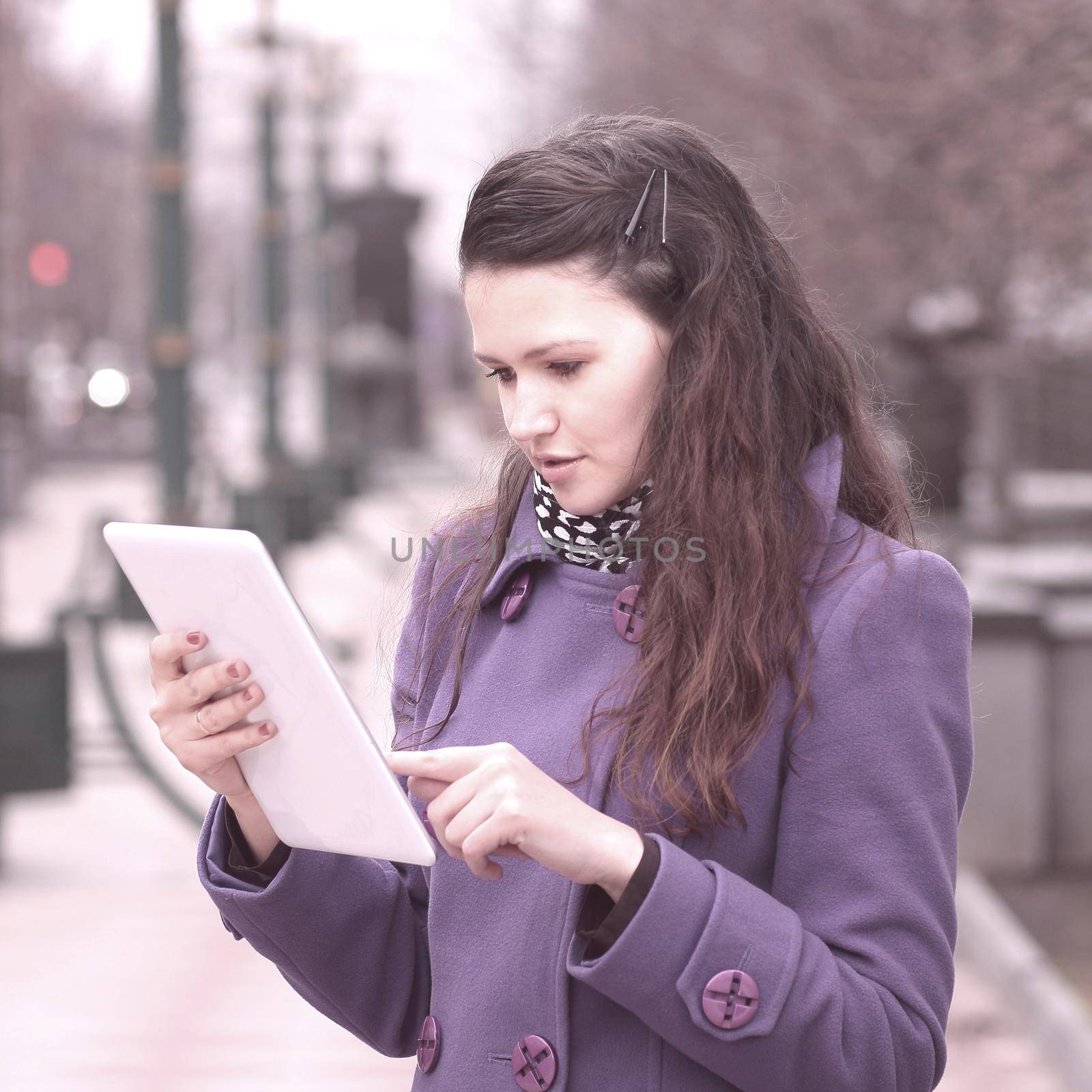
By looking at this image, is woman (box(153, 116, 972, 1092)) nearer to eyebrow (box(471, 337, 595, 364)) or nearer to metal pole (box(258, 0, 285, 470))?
eyebrow (box(471, 337, 595, 364))

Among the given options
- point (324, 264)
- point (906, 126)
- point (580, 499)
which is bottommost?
point (324, 264)

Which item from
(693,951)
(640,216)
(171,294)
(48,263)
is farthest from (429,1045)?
(48,263)

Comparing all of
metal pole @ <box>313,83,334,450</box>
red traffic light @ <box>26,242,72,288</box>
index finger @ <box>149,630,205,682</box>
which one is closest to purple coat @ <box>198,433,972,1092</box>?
index finger @ <box>149,630,205,682</box>

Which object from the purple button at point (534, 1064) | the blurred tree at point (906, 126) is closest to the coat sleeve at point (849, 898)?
the purple button at point (534, 1064)

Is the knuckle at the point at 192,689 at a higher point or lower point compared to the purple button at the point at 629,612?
lower

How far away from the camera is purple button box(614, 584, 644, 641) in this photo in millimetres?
1895

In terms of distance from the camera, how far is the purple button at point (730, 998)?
1651mm

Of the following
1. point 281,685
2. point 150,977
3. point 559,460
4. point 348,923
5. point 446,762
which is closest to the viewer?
point 446,762

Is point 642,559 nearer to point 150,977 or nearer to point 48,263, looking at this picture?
point 150,977

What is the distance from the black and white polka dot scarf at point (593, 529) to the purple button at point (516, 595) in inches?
2.3

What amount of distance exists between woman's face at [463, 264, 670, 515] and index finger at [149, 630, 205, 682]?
0.40m

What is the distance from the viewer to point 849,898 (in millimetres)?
1714

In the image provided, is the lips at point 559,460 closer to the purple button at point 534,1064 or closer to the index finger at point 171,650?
the index finger at point 171,650

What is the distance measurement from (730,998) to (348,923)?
1.78 feet
